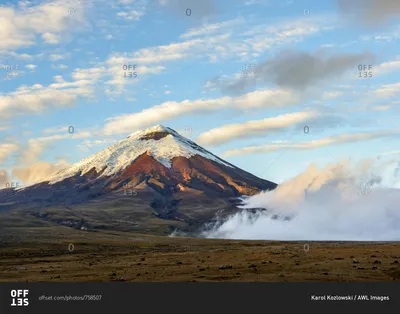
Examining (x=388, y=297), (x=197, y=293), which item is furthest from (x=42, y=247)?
(x=388, y=297)

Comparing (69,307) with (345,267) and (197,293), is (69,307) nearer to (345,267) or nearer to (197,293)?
(197,293)

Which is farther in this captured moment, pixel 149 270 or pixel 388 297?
pixel 149 270

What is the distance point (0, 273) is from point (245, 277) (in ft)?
145

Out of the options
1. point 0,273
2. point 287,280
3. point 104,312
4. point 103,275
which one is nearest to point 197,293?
point 104,312

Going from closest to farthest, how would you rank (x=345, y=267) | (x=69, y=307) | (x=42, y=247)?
(x=69, y=307) → (x=345, y=267) → (x=42, y=247)

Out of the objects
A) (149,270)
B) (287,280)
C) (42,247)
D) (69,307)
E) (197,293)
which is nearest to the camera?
(69,307)

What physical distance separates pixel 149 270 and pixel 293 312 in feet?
129

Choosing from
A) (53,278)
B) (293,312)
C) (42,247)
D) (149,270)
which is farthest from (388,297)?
(42,247)

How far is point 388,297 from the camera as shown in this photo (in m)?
46.6

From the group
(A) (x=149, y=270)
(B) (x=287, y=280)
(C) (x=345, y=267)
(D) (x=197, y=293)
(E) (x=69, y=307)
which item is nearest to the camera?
(E) (x=69, y=307)

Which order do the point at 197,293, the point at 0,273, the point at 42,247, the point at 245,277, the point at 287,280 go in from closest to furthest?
the point at 197,293 → the point at 287,280 → the point at 245,277 → the point at 0,273 → the point at 42,247

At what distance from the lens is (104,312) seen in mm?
43250

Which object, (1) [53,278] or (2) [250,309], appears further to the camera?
→ (1) [53,278]

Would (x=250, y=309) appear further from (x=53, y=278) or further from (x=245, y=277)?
(x=53, y=278)
